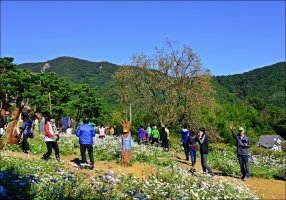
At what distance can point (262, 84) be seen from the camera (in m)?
158

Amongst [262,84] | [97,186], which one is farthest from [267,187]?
[262,84]

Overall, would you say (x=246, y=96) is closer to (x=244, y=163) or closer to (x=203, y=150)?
(x=244, y=163)

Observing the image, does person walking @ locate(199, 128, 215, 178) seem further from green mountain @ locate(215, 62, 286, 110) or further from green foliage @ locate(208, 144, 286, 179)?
green mountain @ locate(215, 62, 286, 110)

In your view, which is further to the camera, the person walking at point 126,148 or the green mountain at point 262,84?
the green mountain at point 262,84

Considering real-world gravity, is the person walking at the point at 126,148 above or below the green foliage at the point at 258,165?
above

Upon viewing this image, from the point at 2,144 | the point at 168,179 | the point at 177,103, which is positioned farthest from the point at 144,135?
the point at 168,179

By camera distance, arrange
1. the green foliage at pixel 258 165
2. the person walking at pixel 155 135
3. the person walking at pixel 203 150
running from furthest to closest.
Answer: the person walking at pixel 155 135
the green foliage at pixel 258 165
the person walking at pixel 203 150

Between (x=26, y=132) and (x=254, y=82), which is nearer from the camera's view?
(x=26, y=132)

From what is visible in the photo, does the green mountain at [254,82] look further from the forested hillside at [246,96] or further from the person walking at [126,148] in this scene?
the person walking at [126,148]

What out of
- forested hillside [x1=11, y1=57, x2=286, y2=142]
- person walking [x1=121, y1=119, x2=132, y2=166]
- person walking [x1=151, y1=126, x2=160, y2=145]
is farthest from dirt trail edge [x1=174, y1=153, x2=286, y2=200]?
forested hillside [x1=11, y1=57, x2=286, y2=142]

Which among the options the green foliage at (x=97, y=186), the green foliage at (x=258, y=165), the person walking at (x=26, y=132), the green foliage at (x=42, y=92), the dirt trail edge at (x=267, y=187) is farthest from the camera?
the green foliage at (x=42, y=92)

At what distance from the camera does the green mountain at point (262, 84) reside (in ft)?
484

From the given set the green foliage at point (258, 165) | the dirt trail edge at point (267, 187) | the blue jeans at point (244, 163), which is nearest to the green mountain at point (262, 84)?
the green foliage at point (258, 165)

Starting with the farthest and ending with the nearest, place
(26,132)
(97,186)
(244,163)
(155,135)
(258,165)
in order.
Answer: (155,135) → (258,165) → (26,132) → (244,163) → (97,186)
